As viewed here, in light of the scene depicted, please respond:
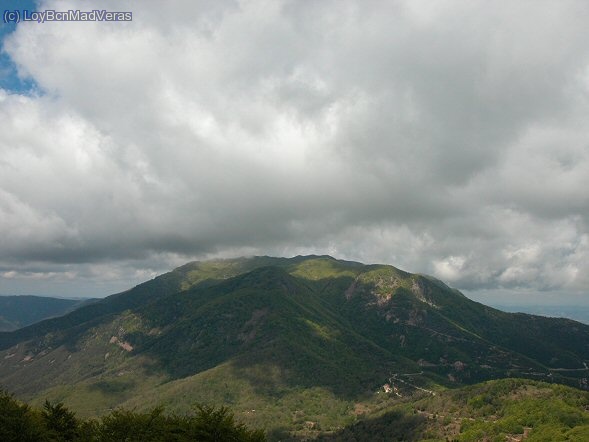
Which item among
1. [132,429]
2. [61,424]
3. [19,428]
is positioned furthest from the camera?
[61,424]

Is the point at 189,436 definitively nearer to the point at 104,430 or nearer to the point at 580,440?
the point at 104,430

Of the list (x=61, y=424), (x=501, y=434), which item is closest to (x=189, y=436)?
(x=61, y=424)

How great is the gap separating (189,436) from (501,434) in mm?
174013

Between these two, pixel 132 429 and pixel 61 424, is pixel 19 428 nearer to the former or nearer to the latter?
pixel 61 424

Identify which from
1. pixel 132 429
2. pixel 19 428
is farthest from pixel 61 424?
pixel 132 429

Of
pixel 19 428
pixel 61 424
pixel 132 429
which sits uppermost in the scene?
pixel 19 428

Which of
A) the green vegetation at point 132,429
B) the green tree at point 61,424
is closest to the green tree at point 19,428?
the green vegetation at point 132,429

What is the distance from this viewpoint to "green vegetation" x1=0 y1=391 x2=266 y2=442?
8244 cm

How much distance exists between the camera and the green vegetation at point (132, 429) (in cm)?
8244

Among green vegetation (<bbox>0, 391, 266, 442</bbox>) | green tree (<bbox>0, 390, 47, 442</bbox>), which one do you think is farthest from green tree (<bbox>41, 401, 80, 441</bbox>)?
green tree (<bbox>0, 390, 47, 442</bbox>)

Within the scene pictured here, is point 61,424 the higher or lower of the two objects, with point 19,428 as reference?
lower

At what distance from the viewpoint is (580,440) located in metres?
150

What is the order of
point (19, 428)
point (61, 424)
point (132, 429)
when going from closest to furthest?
point (19, 428)
point (132, 429)
point (61, 424)

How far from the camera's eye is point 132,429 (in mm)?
94000
